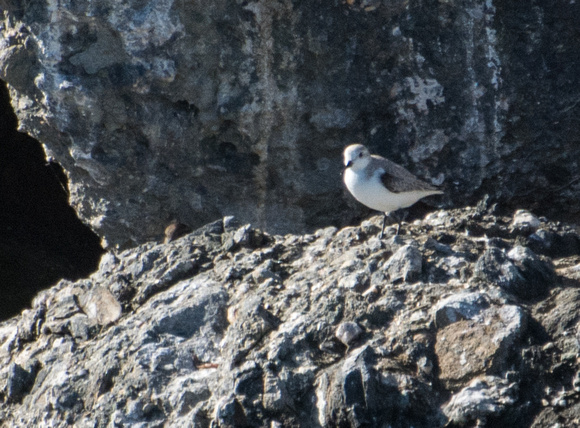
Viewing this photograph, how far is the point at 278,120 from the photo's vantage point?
194 inches

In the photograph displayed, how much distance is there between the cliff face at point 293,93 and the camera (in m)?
4.67

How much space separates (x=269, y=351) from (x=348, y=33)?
2443mm

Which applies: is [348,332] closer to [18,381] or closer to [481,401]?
[481,401]

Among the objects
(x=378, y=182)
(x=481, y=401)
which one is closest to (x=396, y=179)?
(x=378, y=182)

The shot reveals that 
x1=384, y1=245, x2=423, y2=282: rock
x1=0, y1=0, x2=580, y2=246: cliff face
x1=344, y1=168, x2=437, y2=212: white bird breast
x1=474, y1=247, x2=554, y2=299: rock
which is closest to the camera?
x1=474, y1=247, x2=554, y2=299: rock

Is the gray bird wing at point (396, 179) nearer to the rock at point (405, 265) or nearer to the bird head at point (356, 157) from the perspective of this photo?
the bird head at point (356, 157)

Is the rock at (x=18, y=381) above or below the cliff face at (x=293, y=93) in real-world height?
below

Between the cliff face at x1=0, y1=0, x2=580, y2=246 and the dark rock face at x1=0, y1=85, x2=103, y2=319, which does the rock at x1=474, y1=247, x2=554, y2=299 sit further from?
the dark rock face at x1=0, y1=85, x2=103, y2=319

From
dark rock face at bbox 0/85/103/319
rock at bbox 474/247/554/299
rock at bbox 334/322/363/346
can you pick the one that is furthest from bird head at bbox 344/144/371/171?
dark rock face at bbox 0/85/103/319

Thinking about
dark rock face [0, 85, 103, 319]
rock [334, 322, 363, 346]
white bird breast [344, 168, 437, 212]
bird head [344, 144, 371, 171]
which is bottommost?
rock [334, 322, 363, 346]

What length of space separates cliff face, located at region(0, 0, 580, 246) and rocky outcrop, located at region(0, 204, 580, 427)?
101 centimetres

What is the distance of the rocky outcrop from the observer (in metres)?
2.81

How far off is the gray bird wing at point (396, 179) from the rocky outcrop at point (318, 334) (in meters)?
0.24

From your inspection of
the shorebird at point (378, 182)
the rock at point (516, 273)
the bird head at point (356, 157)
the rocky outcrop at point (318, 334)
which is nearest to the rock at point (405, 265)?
the rocky outcrop at point (318, 334)
